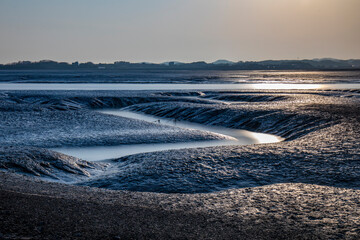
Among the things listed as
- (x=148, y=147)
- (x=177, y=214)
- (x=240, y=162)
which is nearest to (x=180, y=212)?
(x=177, y=214)

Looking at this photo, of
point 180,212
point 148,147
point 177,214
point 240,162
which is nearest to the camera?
point 177,214

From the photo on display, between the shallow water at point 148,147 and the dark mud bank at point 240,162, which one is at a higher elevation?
the dark mud bank at point 240,162

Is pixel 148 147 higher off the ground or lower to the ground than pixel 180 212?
lower

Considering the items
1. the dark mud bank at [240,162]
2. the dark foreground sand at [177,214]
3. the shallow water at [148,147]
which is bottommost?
the shallow water at [148,147]

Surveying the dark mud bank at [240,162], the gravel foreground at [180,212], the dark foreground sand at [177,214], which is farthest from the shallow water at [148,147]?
the dark foreground sand at [177,214]

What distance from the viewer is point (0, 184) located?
8.96 metres

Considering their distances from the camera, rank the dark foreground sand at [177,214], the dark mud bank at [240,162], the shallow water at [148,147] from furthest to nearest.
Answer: the shallow water at [148,147], the dark mud bank at [240,162], the dark foreground sand at [177,214]

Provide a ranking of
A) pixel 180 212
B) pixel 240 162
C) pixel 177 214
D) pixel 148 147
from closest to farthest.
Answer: pixel 177 214 → pixel 180 212 → pixel 240 162 → pixel 148 147

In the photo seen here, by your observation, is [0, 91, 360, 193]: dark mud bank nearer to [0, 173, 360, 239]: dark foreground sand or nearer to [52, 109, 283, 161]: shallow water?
[52, 109, 283, 161]: shallow water

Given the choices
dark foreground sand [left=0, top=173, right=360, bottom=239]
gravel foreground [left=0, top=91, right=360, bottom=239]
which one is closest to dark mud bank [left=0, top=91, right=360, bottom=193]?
gravel foreground [left=0, top=91, right=360, bottom=239]

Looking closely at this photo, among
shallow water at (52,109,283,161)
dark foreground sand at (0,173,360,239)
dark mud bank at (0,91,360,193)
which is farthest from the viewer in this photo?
shallow water at (52,109,283,161)

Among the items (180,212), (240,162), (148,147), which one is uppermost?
(180,212)

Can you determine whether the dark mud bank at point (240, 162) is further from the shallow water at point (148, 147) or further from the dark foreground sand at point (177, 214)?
the dark foreground sand at point (177, 214)

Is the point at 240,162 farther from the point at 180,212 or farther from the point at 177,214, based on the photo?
the point at 177,214
